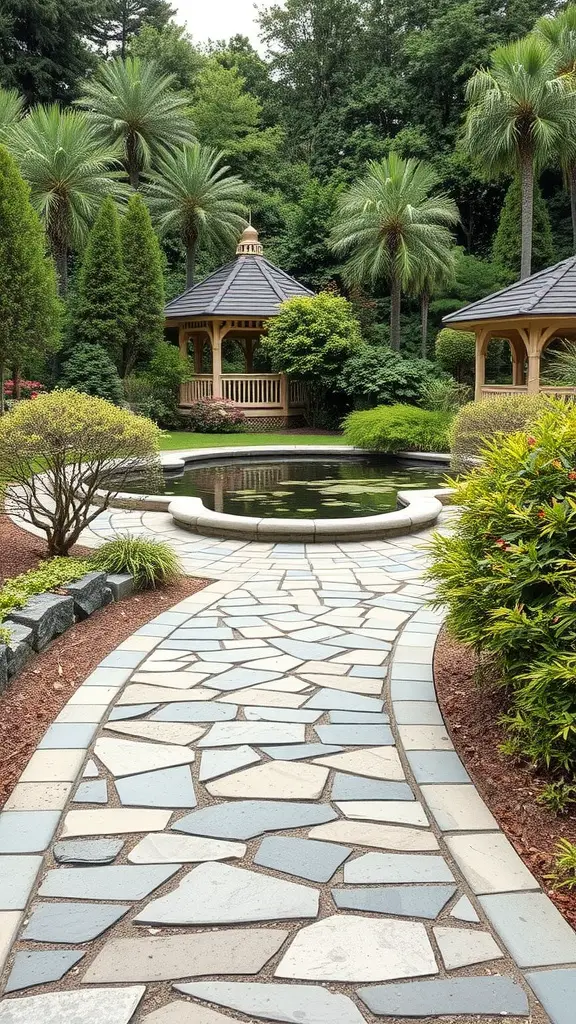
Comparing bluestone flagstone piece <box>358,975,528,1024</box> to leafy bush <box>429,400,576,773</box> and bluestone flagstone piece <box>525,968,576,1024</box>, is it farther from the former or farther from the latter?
leafy bush <box>429,400,576,773</box>

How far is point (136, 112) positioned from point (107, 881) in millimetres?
27686

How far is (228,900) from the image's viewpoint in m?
2.47

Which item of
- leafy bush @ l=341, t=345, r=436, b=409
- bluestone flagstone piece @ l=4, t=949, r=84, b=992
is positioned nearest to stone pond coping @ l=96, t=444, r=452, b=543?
bluestone flagstone piece @ l=4, t=949, r=84, b=992

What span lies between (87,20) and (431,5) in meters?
14.3

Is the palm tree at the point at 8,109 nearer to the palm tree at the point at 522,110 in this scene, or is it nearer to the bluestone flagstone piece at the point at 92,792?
the palm tree at the point at 522,110

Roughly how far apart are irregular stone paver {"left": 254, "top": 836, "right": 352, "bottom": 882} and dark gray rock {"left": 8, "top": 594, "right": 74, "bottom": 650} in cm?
234

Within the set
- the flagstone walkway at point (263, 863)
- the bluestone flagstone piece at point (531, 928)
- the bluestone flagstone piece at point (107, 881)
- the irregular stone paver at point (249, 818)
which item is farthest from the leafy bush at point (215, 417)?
the bluestone flagstone piece at point (531, 928)

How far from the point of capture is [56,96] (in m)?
32.0

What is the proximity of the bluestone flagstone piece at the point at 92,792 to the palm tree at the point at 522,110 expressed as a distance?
21.5 m

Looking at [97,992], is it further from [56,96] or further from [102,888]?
[56,96]

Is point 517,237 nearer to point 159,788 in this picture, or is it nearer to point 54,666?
point 54,666

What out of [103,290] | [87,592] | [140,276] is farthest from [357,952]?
[140,276]

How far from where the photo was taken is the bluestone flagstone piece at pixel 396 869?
8.50 feet

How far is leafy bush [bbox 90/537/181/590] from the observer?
622 cm
